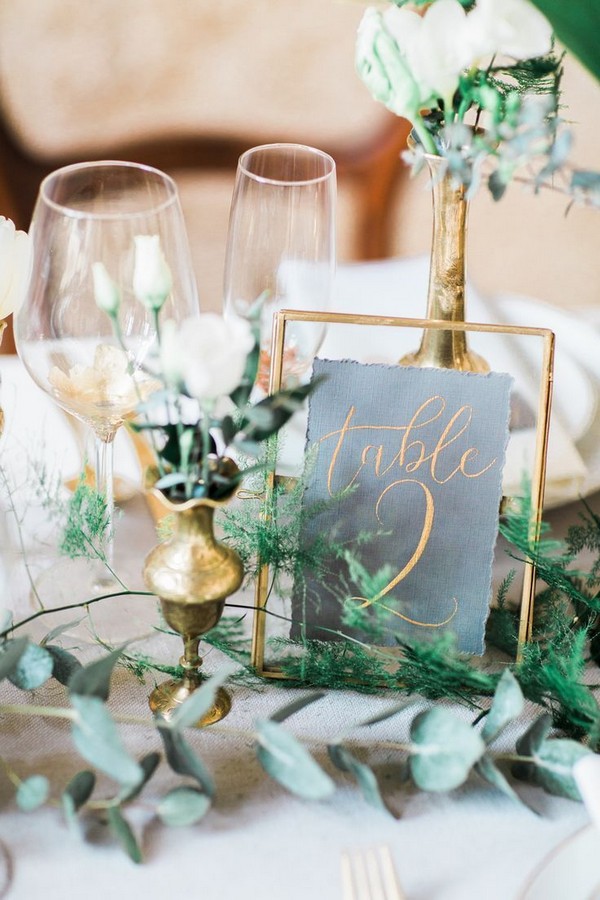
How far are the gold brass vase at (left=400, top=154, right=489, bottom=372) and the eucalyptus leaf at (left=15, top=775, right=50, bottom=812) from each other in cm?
39

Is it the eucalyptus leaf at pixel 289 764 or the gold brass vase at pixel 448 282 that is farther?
the gold brass vase at pixel 448 282

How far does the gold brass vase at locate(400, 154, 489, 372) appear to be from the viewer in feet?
2.27

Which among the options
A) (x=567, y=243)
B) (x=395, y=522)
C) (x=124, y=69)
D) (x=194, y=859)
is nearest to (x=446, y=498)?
(x=395, y=522)

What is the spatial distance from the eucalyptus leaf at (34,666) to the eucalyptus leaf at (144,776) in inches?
2.9

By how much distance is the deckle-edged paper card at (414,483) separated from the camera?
602mm

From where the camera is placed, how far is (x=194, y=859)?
0.49 meters

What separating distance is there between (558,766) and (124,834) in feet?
0.80

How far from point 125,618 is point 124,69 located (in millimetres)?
1144

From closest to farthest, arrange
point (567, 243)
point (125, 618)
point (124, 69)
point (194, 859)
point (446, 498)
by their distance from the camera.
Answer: point (194, 859), point (446, 498), point (125, 618), point (124, 69), point (567, 243)

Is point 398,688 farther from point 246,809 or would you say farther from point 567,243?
point 567,243

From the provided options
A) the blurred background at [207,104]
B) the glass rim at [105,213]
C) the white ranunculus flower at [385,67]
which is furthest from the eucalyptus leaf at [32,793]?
the blurred background at [207,104]

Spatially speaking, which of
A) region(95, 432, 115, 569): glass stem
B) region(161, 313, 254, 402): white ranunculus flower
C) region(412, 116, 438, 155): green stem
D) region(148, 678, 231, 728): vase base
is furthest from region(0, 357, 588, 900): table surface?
region(412, 116, 438, 155): green stem

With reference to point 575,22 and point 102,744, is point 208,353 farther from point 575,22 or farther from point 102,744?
point 575,22

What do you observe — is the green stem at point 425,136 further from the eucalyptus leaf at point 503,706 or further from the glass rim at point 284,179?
the eucalyptus leaf at point 503,706
